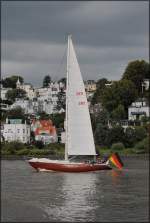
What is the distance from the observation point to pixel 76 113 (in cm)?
6712

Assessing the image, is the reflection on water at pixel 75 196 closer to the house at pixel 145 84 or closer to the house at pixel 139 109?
the house at pixel 139 109

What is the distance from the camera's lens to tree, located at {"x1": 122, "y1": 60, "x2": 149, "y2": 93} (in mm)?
156625

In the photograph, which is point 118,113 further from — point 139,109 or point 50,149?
point 50,149

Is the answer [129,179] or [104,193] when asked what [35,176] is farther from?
[104,193]

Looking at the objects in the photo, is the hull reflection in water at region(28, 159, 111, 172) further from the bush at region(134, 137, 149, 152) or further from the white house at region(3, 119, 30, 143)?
the white house at region(3, 119, 30, 143)

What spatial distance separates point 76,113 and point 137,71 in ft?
307

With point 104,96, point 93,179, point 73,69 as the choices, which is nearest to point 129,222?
point 93,179

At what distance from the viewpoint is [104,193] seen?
4681 cm

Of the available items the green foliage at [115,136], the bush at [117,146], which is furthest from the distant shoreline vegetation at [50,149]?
the green foliage at [115,136]

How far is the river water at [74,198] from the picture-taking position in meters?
35.3

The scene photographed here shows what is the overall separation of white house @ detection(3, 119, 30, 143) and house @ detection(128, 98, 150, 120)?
2514 centimetres

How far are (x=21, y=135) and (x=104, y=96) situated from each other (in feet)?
67.1

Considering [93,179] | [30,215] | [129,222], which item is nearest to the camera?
[129,222]

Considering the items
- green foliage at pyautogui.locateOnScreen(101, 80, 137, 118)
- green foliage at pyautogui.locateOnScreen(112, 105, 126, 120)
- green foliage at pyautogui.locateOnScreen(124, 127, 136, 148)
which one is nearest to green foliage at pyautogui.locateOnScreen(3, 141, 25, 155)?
green foliage at pyautogui.locateOnScreen(101, 80, 137, 118)
